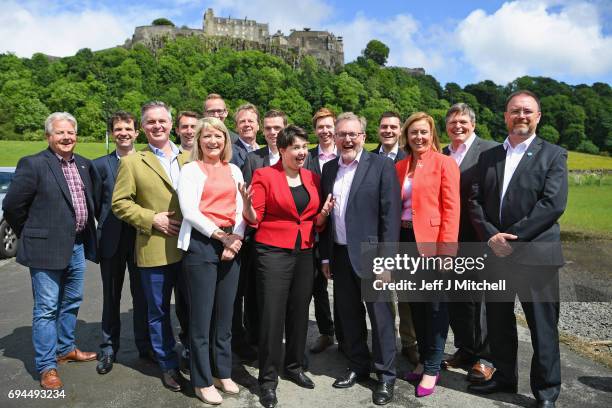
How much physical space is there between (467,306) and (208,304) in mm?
2455

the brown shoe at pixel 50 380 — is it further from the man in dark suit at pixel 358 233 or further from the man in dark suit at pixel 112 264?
the man in dark suit at pixel 358 233

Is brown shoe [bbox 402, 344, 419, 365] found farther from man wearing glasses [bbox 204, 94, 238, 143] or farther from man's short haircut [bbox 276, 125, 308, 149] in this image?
man wearing glasses [bbox 204, 94, 238, 143]

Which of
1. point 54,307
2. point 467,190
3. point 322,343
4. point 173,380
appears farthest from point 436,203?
point 54,307

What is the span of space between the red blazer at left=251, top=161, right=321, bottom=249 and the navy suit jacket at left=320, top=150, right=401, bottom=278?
0.39 m

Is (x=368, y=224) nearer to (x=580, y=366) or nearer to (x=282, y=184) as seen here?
(x=282, y=184)

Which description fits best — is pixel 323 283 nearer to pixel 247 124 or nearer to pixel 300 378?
pixel 300 378

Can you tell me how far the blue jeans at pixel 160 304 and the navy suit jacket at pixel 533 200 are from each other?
2.84 meters

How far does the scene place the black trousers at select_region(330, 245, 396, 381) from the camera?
12.9 ft

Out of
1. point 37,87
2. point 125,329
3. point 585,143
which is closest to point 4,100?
point 37,87

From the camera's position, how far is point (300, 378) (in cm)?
413

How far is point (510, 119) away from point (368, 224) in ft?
5.09

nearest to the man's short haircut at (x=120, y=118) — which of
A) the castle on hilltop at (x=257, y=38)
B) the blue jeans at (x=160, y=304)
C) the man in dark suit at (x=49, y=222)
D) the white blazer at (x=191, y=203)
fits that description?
the man in dark suit at (x=49, y=222)

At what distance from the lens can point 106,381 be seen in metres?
4.13

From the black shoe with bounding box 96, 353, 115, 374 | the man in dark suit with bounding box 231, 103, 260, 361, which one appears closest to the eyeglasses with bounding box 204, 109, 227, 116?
the man in dark suit with bounding box 231, 103, 260, 361
